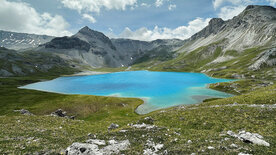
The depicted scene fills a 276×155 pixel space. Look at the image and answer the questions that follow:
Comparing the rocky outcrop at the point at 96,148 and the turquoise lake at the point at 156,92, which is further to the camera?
the turquoise lake at the point at 156,92

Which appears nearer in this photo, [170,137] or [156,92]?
[170,137]

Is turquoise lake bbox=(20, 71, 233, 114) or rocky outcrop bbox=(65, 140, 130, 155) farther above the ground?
rocky outcrop bbox=(65, 140, 130, 155)

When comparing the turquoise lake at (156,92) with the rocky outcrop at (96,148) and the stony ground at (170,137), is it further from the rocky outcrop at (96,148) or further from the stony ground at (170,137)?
the rocky outcrop at (96,148)

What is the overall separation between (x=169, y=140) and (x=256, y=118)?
58.8ft

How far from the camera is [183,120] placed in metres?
26.1

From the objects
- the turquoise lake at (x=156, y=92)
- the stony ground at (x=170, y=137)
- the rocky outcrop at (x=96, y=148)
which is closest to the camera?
the rocky outcrop at (x=96, y=148)

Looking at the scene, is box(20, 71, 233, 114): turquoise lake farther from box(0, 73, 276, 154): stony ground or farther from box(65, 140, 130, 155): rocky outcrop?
box(65, 140, 130, 155): rocky outcrop

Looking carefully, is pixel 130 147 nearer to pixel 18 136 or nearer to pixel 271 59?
pixel 18 136

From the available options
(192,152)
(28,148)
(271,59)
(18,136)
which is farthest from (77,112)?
(271,59)

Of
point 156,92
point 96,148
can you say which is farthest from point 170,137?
point 156,92

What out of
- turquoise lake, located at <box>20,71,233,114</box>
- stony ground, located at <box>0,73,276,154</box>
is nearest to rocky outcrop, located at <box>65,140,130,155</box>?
stony ground, located at <box>0,73,276,154</box>

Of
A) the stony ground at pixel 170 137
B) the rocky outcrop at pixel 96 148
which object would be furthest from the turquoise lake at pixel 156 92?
the rocky outcrop at pixel 96 148

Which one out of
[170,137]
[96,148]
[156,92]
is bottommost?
[156,92]

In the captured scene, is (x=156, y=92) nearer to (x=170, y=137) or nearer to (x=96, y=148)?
(x=170, y=137)
